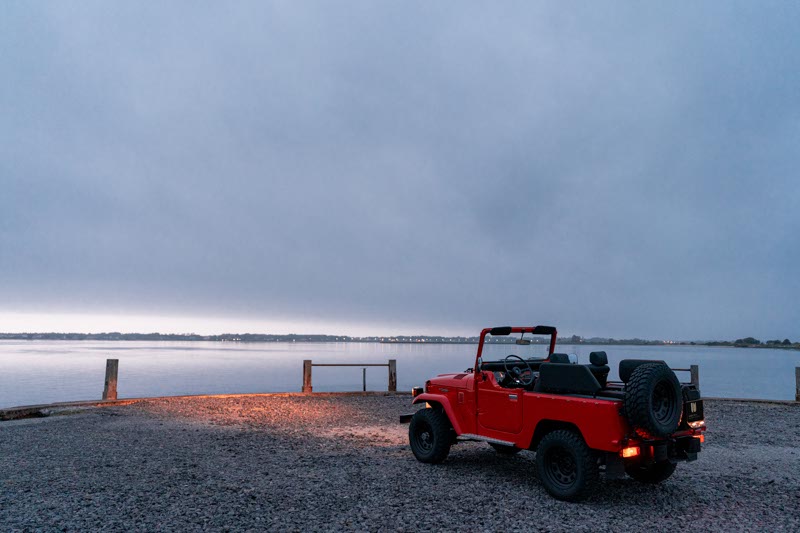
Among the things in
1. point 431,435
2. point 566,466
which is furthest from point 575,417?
point 431,435

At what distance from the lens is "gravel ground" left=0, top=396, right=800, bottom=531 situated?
543cm

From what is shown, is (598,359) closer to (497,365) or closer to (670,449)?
(670,449)

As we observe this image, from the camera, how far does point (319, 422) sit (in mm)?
12203

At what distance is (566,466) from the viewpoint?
20.6 feet

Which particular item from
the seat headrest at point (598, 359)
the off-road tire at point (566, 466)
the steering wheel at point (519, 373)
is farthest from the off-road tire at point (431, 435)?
the seat headrest at point (598, 359)

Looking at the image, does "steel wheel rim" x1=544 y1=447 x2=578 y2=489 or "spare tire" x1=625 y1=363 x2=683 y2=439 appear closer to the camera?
"spare tire" x1=625 y1=363 x2=683 y2=439

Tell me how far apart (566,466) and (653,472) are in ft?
5.50

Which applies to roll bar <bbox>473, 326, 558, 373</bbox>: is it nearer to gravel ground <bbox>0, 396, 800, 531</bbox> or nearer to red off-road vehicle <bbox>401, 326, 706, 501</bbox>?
red off-road vehicle <bbox>401, 326, 706, 501</bbox>

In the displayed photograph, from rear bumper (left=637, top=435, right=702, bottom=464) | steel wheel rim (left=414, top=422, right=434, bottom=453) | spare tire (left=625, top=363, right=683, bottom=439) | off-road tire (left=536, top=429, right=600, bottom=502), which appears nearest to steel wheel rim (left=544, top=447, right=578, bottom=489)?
off-road tire (left=536, top=429, right=600, bottom=502)

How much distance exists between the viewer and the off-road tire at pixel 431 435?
7930 mm

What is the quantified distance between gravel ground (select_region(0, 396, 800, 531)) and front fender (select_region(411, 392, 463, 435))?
662 mm

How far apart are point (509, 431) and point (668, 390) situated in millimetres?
2053

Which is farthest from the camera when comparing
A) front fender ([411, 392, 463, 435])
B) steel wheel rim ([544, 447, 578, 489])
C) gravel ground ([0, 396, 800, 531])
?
front fender ([411, 392, 463, 435])

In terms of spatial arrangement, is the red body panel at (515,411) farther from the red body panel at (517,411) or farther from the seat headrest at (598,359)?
the seat headrest at (598,359)
